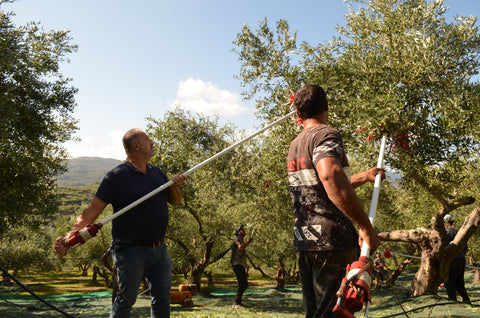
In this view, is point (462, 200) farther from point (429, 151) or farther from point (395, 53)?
point (395, 53)

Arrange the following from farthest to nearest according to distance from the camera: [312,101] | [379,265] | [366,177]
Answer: [379,265], [366,177], [312,101]

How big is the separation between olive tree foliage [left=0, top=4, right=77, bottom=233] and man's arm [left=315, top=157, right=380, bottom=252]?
9.83 metres

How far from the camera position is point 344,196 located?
269cm

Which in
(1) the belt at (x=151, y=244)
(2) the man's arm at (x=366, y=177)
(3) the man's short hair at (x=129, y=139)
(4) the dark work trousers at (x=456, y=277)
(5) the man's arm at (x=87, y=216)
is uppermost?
(3) the man's short hair at (x=129, y=139)

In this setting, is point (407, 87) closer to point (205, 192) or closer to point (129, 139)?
point (129, 139)

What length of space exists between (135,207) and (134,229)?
26 cm

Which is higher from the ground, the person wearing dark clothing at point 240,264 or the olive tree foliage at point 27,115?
the olive tree foliage at point 27,115

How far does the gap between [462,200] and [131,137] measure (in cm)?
892

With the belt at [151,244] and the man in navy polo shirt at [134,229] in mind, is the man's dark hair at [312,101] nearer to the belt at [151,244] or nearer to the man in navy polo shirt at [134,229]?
the man in navy polo shirt at [134,229]

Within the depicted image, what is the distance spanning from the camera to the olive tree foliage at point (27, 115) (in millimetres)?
10984

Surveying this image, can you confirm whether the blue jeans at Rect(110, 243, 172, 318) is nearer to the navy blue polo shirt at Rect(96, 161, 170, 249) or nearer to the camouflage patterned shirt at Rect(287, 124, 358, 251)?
the navy blue polo shirt at Rect(96, 161, 170, 249)

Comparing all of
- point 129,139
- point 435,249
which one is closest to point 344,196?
point 129,139

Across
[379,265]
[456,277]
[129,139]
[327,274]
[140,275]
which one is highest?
[129,139]

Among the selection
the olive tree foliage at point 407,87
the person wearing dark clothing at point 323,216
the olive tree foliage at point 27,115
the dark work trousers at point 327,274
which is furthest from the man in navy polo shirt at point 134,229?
the olive tree foliage at point 27,115
